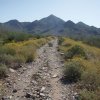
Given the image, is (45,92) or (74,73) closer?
(45,92)

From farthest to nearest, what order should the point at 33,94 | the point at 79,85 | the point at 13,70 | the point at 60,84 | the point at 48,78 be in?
the point at 13,70 → the point at 48,78 → the point at 60,84 → the point at 79,85 → the point at 33,94

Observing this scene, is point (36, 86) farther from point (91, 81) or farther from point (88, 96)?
point (88, 96)

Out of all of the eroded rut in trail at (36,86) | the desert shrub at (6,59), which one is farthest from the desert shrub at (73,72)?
the desert shrub at (6,59)

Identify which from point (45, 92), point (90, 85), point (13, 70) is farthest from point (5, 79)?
point (90, 85)

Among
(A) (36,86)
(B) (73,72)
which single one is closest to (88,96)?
(A) (36,86)

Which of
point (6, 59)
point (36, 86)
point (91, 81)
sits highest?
point (6, 59)

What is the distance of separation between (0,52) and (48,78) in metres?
5.56

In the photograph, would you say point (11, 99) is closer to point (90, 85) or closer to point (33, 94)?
Answer: point (33, 94)

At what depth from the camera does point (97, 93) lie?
32.0 ft

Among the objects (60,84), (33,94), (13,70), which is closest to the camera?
(33,94)

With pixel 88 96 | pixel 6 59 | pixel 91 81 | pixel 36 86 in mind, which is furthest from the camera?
pixel 6 59

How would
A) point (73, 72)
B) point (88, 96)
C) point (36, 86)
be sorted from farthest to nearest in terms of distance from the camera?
point (73, 72)
point (36, 86)
point (88, 96)

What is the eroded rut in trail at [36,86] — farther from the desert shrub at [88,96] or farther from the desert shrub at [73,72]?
the desert shrub at [88,96]

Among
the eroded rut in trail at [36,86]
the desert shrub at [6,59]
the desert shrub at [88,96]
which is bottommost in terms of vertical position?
the eroded rut in trail at [36,86]
